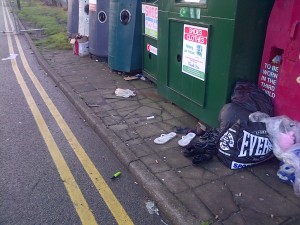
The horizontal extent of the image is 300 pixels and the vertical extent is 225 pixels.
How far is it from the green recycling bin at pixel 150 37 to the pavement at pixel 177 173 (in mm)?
567

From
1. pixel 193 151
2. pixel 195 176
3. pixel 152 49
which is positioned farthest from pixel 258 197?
pixel 152 49

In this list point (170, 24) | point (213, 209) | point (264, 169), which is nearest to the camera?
point (213, 209)

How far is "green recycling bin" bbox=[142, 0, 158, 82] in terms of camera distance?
5.47 meters

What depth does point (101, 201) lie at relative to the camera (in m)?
3.04

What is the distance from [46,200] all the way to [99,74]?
163 inches

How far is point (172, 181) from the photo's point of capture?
Result: 316cm

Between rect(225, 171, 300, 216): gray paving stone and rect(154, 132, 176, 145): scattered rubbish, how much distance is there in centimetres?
100

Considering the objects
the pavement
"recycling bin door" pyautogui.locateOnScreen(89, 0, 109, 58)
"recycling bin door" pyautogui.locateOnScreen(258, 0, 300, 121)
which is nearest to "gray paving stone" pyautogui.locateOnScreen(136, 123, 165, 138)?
the pavement

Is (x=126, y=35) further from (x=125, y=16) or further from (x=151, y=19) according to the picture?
(x=151, y=19)

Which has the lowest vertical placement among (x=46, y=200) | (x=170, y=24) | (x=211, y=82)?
(x=46, y=200)

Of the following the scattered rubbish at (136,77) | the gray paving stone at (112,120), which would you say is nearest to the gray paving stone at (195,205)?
the gray paving stone at (112,120)

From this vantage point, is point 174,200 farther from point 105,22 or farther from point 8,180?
point 105,22

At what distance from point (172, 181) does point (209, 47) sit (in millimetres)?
1595

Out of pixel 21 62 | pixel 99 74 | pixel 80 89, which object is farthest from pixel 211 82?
pixel 21 62
